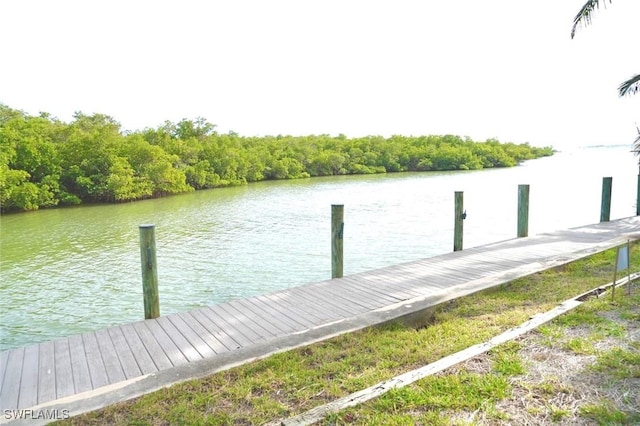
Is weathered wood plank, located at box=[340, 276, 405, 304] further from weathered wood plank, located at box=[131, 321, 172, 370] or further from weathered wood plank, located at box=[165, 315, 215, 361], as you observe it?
weathered wood plank, located at box=[131, 321, 172, 370]

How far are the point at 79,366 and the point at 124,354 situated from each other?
30cm

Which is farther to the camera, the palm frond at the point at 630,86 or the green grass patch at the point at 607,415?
the palm frond at the point at 630,86

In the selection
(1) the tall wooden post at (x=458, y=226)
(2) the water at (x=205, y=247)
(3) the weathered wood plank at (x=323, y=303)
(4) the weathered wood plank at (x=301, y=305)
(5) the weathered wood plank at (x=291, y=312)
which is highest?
(1) the tall wooden post at (x=458, y=226)

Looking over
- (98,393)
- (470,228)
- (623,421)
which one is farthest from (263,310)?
(470,228)

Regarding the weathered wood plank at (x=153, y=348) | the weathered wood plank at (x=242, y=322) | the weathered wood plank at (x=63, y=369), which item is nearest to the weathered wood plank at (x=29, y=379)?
the weathered wood plank at (x=63, y=369)

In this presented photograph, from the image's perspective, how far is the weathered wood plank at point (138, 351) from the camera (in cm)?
314

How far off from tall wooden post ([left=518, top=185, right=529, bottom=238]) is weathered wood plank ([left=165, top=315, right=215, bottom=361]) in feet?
20.5

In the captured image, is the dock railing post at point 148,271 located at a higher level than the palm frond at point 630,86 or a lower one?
lower

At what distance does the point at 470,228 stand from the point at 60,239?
1135cm

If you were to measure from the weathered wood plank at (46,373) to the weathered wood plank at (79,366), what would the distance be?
0.12m

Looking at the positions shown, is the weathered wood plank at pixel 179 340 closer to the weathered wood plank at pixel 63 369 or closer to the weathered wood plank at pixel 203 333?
the weathered wood plank at pixel 203 333

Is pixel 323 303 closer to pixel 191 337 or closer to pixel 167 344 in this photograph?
pixel 191 337

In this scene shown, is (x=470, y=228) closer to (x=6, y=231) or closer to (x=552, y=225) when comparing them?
(x=552, y=225)

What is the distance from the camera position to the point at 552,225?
12406mm
